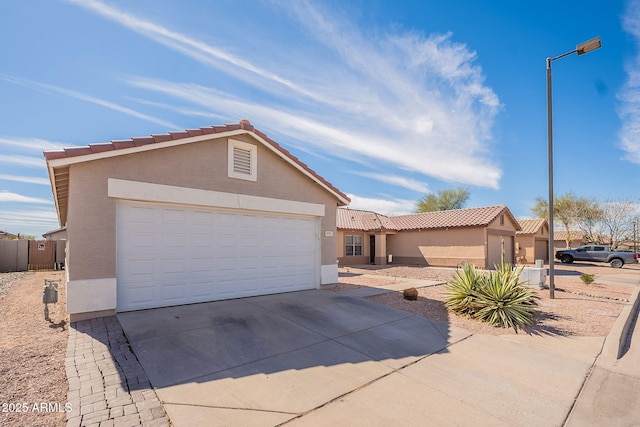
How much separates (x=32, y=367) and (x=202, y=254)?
4.14 m

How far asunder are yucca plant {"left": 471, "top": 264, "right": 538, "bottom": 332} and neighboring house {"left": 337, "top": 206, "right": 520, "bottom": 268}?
14.7 metres

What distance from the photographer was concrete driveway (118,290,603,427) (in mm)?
3811

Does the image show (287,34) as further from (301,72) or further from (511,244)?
(511,244)

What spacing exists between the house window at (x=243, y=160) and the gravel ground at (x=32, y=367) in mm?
5382

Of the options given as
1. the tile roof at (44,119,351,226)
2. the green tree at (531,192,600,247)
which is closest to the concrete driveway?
the tile roof at (44,119,351,226)

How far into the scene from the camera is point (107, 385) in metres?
4.22

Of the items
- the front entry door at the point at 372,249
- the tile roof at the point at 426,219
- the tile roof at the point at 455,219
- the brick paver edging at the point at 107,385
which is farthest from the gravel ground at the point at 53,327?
the front entry door at the point at 372,249

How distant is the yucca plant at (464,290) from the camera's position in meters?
8.66

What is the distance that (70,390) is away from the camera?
13.4 ft

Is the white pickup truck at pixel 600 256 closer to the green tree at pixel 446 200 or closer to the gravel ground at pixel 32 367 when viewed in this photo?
the green tree at pixel 446 200

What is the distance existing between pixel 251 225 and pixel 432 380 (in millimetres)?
6519

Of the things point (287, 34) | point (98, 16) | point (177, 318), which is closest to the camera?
point (177, 318)

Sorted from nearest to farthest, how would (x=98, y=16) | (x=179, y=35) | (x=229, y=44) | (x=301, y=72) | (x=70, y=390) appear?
(x=70, y=390)
(x=98, y=16)
(x=179, y=35)
(x=229, y=44)
(x=301, y=72)

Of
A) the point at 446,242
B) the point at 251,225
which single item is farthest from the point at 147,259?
the point at 446,242
